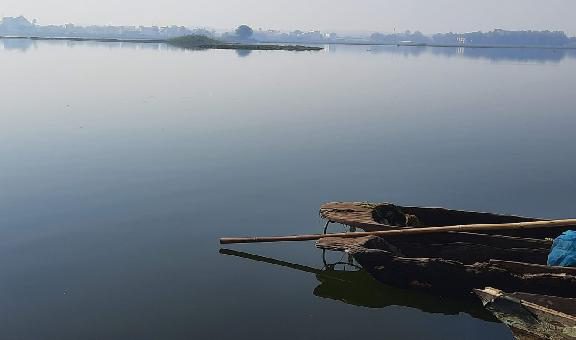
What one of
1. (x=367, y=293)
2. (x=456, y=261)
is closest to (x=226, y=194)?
(x=367, y=293)

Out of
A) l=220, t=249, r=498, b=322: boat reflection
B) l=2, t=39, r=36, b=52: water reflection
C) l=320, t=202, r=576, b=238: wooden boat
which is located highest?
l=2, t=39, r=36, b=52: water reflection

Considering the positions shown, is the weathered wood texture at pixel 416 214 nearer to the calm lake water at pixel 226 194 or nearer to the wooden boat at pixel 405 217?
the wooden boat at pixel 405 217

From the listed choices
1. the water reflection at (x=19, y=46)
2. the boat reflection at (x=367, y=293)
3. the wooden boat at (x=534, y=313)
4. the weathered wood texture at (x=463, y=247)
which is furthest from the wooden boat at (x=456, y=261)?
the water reflection at (x=19, y=46)

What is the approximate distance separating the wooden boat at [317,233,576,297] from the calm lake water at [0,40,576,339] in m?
0.54

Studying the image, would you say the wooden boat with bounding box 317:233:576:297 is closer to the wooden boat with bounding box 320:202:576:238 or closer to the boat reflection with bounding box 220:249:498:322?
the boat reflection with bounding box 220:249:498:322

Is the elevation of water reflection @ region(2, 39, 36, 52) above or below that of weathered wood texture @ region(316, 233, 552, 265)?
above

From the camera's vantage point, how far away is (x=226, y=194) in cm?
1581

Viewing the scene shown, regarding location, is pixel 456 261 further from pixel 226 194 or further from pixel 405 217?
pixel 226 194

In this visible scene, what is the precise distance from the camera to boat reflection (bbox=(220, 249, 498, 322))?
9723 millimetres

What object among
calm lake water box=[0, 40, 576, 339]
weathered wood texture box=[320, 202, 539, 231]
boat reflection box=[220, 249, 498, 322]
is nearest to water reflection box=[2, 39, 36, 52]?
calm lake water box=[0, 40, 576, 339]

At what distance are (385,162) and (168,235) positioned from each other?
10234 mm

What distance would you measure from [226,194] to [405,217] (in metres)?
6.30

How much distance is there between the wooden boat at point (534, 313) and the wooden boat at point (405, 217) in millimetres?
2920

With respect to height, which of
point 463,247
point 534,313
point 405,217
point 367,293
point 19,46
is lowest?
point 367,293
